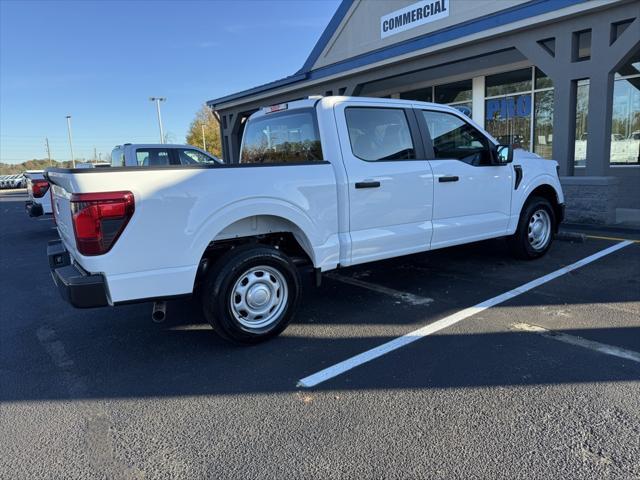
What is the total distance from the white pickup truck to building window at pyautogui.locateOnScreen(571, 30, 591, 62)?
4.22 metres

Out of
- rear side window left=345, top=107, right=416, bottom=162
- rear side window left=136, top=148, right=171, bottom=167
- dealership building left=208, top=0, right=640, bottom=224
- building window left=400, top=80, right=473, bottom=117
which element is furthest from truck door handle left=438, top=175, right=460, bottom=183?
building window left=400, top=80, right=473, bottom=117

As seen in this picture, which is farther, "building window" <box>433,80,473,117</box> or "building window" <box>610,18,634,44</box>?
"building window" <box>433,80,473,117</box>

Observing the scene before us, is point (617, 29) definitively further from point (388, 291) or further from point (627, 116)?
point (388, 291)

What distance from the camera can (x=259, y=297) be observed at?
13.1 ft

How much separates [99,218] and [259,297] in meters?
1.38

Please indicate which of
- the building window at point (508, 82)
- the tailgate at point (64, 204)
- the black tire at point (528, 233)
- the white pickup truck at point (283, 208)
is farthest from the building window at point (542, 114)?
the tailgate at point (64, 204)

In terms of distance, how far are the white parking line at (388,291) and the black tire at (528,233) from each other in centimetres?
196

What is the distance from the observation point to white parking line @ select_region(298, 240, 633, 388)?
3.50 metres

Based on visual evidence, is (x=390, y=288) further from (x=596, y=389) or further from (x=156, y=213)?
(x=156, y=213)

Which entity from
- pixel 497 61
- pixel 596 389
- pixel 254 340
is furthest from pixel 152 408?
pixel 497 61

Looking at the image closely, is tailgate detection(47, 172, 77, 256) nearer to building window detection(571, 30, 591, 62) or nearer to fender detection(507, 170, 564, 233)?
fender detection(507, 170, 564, 233)

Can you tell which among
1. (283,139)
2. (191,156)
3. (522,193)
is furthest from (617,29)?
(191,156)

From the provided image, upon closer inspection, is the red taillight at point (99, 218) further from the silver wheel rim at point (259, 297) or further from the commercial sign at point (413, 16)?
the commercial sign at point (413, 16)

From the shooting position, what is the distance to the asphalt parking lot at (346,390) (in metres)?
2.58
